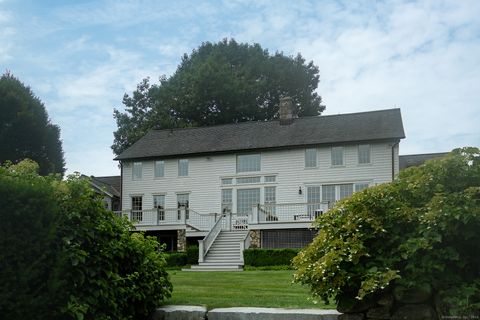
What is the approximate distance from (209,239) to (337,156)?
30.0ft

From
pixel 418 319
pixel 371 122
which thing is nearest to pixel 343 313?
pixel 418 319

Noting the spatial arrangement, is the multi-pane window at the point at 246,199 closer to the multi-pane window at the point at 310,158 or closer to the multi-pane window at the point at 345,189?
the multi-pane window at the point at 310,158

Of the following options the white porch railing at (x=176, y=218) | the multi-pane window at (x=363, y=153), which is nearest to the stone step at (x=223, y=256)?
the white porch railing at (x=176, y=218)

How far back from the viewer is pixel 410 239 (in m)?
5.37

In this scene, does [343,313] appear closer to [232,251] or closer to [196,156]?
[232,251]

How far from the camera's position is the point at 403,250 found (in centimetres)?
544

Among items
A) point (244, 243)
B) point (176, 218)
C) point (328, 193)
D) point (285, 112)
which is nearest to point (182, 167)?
point (176, 218)

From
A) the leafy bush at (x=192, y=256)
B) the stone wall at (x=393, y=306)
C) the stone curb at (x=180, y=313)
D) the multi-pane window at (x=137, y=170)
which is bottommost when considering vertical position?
the leafy bush at (x=192, y=256)

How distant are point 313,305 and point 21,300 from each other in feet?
11.4

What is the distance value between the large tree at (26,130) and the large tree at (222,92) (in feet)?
21.3

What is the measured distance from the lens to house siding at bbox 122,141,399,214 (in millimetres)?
29516

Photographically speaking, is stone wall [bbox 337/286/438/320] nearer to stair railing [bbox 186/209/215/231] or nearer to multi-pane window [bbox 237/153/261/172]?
stair railing [bbox 186/209/215/231]

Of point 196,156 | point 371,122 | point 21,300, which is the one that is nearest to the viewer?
point 21,300

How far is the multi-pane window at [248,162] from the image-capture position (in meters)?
32.0
